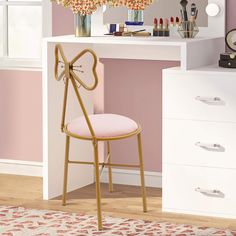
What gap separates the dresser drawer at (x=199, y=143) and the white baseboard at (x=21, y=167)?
3.89ft

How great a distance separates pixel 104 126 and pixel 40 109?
3.34 ft

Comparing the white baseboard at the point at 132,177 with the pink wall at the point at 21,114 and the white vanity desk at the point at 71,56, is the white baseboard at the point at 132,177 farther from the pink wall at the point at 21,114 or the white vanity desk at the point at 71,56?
the pink wall at the point at 21,114

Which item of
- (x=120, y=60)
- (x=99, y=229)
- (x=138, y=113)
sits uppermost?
(x=120, y=60)

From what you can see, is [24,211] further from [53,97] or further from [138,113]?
[138,113]

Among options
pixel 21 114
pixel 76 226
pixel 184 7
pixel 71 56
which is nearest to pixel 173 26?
pixel 184 7

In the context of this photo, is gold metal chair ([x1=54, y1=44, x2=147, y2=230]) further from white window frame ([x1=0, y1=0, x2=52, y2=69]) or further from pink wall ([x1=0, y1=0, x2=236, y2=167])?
white window frame ([x1=0, y1=0, x2=52, y2=69])

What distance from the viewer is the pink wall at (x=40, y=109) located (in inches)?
190

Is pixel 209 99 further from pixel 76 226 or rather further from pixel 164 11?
pixel 76 226

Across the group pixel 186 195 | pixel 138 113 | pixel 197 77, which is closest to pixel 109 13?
pixel 138 113

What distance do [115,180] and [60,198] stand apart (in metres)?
0.50

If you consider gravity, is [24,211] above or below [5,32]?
below

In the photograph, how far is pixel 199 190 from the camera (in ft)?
13.7

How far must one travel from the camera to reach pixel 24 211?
4.29 meters

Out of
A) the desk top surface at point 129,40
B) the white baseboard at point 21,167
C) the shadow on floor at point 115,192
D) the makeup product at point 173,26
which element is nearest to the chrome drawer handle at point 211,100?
the desk top surface at point 129,40
